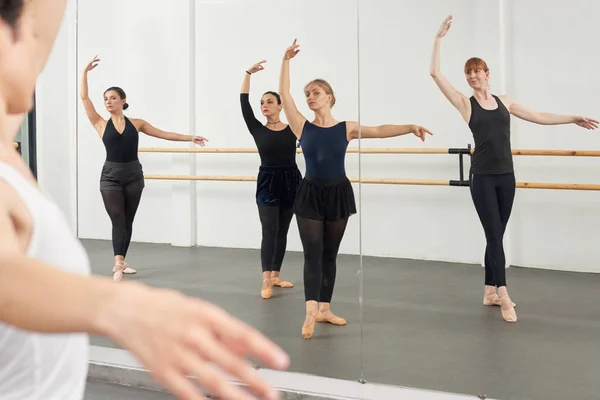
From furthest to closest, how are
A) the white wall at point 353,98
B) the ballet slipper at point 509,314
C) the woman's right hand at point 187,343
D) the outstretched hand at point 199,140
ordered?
the outstretched hand at point 199,140, the ballet slipper at point 509,314, the white wall at point 353,98, the woman's right hand at point 187,343

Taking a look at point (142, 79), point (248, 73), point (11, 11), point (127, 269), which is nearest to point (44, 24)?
point (11, 11)

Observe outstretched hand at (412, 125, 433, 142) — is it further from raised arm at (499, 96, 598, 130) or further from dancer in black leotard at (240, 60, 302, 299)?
dancer in black leotard at (240, 60, 302, 299)

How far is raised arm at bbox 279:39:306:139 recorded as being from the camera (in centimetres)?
325

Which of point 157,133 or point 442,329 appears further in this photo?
point 157,133

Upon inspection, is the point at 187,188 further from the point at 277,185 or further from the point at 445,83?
the point at 445,83

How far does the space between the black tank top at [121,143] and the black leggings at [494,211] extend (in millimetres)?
1726

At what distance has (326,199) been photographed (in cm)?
323

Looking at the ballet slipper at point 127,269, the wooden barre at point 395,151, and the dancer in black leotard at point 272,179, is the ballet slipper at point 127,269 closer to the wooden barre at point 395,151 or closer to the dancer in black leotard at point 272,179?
the wooden barre at point 395,151

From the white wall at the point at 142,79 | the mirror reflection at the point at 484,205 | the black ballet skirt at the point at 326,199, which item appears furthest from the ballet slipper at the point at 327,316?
the white wall at the point at 142,79

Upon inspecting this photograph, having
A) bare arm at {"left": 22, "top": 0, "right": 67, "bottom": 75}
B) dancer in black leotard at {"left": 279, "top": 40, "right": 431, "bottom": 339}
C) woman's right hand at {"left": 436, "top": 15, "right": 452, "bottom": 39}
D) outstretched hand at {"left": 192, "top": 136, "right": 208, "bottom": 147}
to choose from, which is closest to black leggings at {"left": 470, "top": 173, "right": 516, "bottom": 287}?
dancer in black leotard at {"left": 279, "top": 40, "right": 431, "bottom": 339}

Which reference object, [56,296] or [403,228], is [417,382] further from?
[56,296]

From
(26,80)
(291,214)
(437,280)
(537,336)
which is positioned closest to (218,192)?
(291,214)

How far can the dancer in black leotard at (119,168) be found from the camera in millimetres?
3654

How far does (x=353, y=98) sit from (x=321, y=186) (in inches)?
16.9
